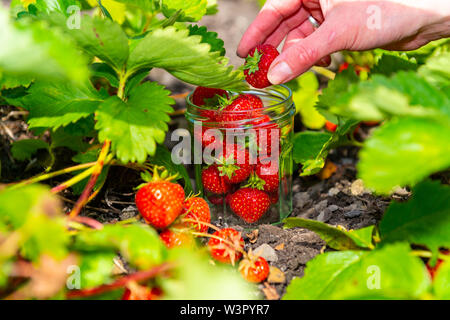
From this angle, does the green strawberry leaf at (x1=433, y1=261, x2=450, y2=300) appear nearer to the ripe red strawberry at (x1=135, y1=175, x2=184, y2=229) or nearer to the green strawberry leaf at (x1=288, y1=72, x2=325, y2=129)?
the ripe red strawberry at (x1=135, y1=175, x2=184, y2=229)

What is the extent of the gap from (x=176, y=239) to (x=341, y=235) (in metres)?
0.34

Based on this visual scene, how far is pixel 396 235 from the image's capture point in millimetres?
869

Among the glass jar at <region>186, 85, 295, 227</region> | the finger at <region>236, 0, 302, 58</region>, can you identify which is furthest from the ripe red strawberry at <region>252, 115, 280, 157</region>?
the finger at <region>236, 0, 302, 58</region>

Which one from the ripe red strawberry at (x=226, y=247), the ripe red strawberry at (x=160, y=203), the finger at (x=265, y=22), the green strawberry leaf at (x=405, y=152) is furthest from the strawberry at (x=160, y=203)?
the finger at (x=265, y=22)

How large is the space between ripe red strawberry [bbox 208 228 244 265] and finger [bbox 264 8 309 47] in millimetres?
822

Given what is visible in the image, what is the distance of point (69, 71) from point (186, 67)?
45cm

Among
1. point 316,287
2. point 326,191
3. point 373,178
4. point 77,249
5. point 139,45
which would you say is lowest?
point 326,191

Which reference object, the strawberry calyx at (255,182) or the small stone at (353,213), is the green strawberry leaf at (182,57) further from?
the small stone at (353,213)

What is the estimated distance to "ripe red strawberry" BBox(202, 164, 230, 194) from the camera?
4.19ft

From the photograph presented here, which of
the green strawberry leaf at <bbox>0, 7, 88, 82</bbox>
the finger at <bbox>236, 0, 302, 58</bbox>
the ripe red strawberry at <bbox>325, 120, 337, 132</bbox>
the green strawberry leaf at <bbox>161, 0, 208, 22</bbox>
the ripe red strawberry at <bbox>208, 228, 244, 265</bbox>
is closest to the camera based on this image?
the green strawberry leaf at <bbox>0, 7, 88, 82</bbox>

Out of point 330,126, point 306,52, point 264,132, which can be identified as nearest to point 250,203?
point 264,132

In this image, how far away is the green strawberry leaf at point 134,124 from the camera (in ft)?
3.04
